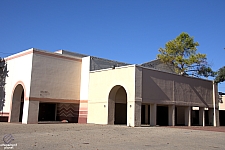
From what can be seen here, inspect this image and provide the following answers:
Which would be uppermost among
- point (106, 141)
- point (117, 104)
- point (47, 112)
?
point (117, 104)

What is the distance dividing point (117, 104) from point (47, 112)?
8231mm

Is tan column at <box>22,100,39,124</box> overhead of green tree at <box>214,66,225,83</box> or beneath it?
beneath

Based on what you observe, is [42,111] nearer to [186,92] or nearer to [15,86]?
[15,86]

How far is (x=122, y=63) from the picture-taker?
31.4 metres

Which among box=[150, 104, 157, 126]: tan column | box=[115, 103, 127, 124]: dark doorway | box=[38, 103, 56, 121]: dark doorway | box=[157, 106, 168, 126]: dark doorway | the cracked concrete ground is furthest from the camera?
box=[38, 103, 56, 121]: dark doorway

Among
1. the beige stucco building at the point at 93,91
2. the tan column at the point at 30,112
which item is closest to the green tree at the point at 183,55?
the beige stucco building at the point at 93,91

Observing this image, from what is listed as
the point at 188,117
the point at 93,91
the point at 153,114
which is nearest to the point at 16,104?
the point at 93,91

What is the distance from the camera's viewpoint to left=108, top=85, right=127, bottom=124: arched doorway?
78.0 ft

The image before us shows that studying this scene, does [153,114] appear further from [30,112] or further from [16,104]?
[16,104]

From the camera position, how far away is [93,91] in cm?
2570

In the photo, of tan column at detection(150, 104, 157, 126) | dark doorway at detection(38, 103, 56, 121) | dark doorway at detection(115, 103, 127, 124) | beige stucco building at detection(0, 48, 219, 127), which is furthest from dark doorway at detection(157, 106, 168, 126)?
dark doorway at detection(38, 103, 56, 121)

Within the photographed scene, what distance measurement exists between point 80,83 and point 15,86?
6.42m

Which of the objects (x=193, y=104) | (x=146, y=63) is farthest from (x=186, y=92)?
(x=146, y=63)

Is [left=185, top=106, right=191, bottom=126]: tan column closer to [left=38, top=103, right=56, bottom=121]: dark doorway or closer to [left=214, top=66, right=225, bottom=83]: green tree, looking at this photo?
[left=214, top=66, right=225, bottom=83]: green tree
